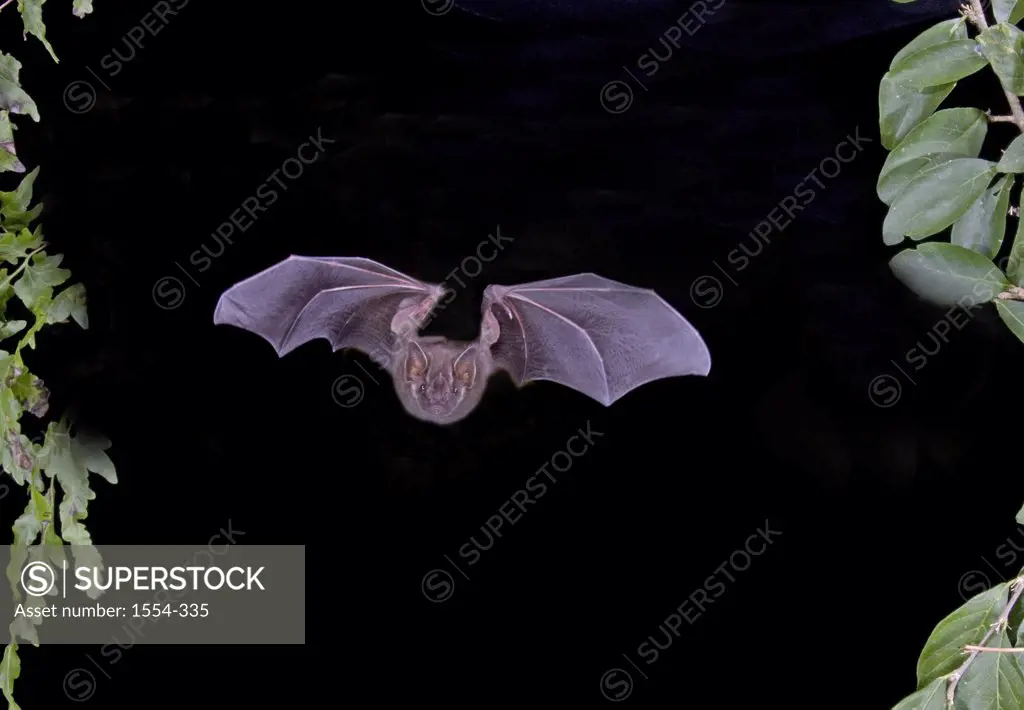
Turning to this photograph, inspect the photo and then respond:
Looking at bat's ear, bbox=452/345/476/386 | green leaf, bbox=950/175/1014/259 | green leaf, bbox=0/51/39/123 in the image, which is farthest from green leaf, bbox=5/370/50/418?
green leaf, bbox=950/175/1014/259

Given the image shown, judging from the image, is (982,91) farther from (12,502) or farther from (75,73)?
(12,502)

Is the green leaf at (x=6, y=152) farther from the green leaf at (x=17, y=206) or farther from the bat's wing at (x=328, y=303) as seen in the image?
the bat's wing at (x=328, y=303)

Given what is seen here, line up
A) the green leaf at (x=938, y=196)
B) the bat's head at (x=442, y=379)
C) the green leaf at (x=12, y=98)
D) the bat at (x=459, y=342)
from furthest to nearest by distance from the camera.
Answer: the bat's head at (x=442, y=379), the bat at (x=459, y=342), the green leaf at (x=12, y=98), the green leaf at (x=938, y=196)

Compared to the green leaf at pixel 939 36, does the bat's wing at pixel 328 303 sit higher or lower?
lower

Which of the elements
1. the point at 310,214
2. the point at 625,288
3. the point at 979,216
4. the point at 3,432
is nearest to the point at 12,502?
the point at 3,432

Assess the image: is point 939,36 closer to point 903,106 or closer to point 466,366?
point 903,106

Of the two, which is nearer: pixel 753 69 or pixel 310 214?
pixel 753 69

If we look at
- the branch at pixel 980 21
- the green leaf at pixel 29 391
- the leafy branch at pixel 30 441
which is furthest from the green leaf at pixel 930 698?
the green leaf at pixel 29 391

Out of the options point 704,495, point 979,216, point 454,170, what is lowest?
point 704,495
